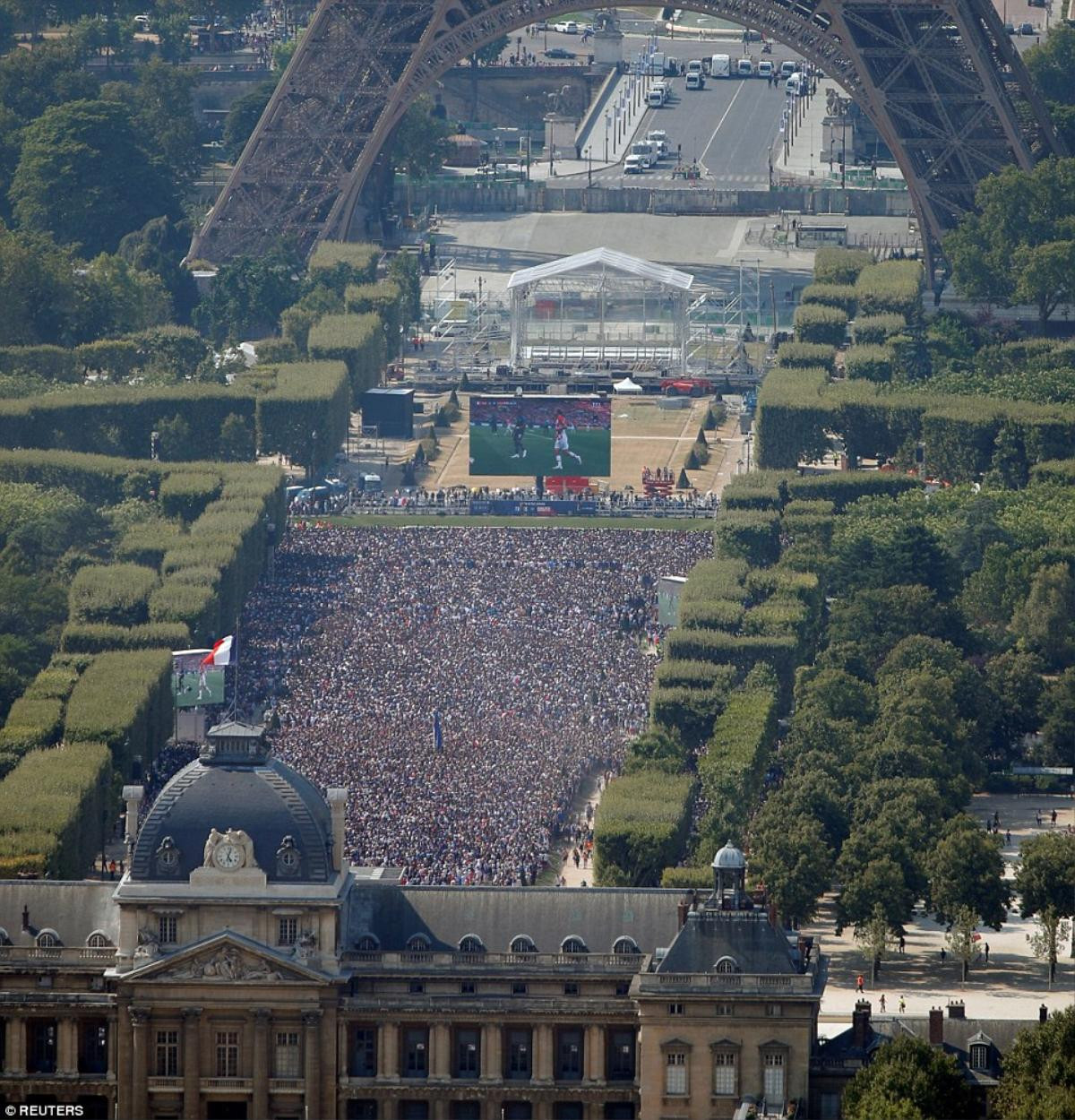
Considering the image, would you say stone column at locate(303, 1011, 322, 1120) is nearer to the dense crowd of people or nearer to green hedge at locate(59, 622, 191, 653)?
the dense crowd of people

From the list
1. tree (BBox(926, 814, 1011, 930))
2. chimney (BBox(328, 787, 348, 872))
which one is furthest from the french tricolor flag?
chimney (BBox(328, 787, 348, 872))

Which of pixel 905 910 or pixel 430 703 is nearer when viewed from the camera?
pixel 905 910

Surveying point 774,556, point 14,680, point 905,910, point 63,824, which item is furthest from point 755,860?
point 774,556

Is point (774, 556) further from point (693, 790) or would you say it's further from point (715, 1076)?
point (715, 1076)

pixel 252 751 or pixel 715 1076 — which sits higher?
pixel 252 751

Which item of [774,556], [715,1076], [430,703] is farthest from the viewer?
[774,556]

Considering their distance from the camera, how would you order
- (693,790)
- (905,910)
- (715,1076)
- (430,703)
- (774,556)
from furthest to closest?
1. (774,556)
2. (430,703)
3. (693,790)
4. (905,910)
5. (715,1076)

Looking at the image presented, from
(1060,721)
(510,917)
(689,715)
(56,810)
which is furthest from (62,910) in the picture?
(1060,721)
